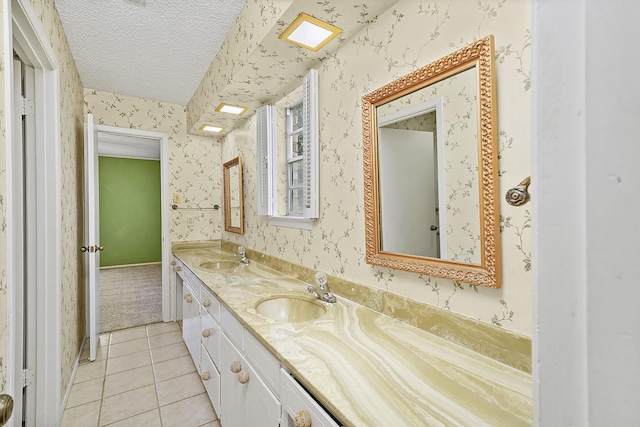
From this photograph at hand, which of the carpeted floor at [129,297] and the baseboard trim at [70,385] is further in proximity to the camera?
the carpeted floor at [129,297]

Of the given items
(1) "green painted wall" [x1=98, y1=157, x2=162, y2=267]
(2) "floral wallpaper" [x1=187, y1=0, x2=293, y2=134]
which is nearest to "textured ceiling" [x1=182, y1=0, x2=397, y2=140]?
(2) "floral wallpaper" [x1=187, y1=0, x2=293, y2=134]

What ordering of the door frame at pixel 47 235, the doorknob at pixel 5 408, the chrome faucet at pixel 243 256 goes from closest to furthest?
the doorknob at pixel 5 408
the door frame at pixel 47 235
the chrome faucet at pixel 243 256

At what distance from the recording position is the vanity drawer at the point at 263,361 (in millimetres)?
980

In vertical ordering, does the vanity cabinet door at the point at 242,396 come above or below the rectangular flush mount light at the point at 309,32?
below

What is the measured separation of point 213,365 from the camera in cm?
173

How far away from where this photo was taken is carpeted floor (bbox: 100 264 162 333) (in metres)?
3.28

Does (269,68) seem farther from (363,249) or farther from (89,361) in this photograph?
(89,361)

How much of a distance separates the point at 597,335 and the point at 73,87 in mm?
3181

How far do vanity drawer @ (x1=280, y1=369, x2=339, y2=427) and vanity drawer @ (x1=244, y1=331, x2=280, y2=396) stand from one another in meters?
0.05

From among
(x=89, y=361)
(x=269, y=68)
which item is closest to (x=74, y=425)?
(x=89, y=361)

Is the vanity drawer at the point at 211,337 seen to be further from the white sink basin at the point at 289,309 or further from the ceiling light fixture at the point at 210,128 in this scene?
the ceiling light fixture at the point at 210,128

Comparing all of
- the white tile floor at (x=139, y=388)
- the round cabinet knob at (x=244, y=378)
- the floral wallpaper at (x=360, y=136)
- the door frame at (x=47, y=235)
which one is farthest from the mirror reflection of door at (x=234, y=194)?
the round cabinet knob at (x=244, y=378)

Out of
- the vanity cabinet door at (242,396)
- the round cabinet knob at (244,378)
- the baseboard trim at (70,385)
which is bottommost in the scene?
the baseboard trim at (70,385)

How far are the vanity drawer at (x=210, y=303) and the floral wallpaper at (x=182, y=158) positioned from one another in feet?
5.29
